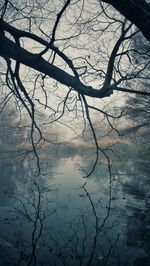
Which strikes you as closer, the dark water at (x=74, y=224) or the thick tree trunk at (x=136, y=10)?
the thick tree trunk at (x=136, y=10)

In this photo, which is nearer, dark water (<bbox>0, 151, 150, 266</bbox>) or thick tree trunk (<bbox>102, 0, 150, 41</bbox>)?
thick tree trunk (<bbox>102, 0, 150, 41</bbox>)

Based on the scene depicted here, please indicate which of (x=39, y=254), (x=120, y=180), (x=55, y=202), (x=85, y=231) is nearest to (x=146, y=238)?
(x=85, y=231)

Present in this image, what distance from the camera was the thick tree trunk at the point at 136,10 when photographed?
253 cm

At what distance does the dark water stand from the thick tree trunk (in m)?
2.76

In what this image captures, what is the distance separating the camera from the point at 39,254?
5930 mm

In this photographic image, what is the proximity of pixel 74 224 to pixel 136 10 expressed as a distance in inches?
252

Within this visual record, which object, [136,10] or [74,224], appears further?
[74,224]

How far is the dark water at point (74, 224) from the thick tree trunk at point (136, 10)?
276cm

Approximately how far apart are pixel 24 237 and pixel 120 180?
8964 mm

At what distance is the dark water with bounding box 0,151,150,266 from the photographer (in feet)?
19.2

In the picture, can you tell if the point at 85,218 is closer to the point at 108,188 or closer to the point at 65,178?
the point at 108,188

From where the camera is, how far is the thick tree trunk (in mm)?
2525

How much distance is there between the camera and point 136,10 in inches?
101

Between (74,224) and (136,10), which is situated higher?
(136,10)
